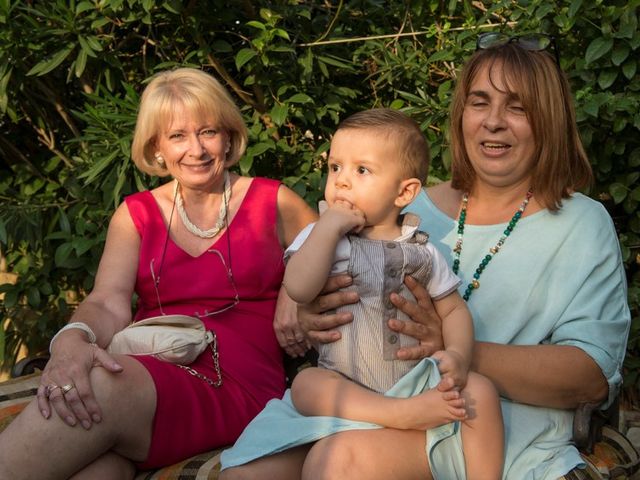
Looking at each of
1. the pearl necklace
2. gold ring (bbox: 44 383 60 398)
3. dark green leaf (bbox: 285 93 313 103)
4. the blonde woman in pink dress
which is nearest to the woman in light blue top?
the blonde woman in pink dress

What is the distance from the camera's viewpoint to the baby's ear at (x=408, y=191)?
2637 millimetres

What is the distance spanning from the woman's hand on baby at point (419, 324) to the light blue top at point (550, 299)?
0.35 metres

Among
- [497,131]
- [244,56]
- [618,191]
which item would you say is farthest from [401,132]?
[618,191]

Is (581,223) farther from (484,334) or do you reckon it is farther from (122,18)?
(122,18)

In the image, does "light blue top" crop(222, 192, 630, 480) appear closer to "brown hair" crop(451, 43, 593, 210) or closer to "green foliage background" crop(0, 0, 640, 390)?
"brown hair" crop(451, 43, 593, 210)

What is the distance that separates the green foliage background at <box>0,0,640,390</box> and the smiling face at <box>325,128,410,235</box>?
1627mm

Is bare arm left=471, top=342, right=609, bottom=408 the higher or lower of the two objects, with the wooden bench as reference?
higher

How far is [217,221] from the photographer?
3527mm

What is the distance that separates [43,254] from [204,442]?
7.37ft

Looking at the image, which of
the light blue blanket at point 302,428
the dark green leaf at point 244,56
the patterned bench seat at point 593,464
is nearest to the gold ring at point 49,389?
the patterned bench seat at point 593,464

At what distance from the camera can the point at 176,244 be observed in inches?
137

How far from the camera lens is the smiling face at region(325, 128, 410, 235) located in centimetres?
257

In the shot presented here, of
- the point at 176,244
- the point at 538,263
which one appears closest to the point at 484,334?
the point at 538,263

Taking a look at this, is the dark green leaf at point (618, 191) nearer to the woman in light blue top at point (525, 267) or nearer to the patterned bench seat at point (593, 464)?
the woman in light blue top at point (525, 267)
